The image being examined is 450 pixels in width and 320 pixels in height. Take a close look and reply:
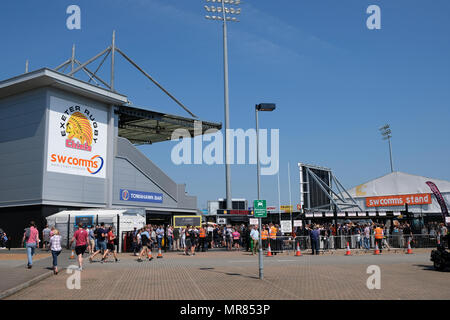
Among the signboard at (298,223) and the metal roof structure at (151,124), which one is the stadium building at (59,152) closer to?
the metal roof structure at (151,124)

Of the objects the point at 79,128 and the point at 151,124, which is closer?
the point at 79,128

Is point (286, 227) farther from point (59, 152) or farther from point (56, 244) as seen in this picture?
point (59, 152)

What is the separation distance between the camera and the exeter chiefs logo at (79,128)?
Result: 35625 mm

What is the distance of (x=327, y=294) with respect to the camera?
33.4 feet

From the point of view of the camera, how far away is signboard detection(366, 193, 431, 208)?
2261 inches

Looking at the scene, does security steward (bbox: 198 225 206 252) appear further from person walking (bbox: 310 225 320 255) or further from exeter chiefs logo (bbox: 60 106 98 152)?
exeter chiefs logo (bbox: 60 106 98 152)

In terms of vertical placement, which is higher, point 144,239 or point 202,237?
point 144,239

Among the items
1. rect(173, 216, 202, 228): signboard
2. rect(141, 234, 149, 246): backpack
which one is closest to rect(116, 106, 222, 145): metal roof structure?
rect(173, 216, 202, 228): signboard

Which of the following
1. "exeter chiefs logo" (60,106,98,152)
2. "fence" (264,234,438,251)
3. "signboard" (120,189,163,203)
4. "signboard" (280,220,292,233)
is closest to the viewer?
"fence" (264,234,438,251)

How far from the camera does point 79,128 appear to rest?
3703 cm

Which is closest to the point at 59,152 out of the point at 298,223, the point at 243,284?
the point at 298,223

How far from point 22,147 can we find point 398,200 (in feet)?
161
